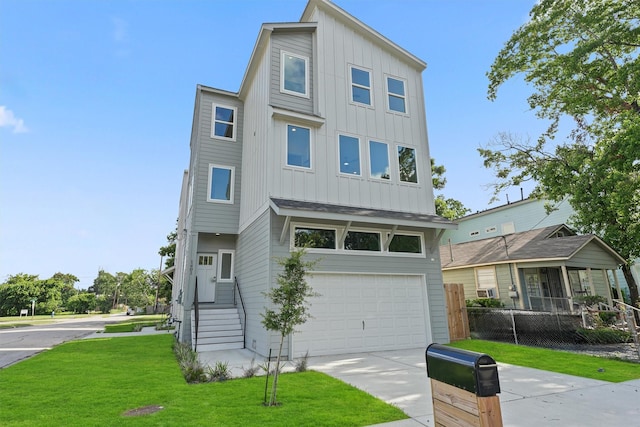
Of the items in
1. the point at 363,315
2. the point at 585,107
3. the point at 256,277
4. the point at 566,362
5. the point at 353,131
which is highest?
the point at 585,107

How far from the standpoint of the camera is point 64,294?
5809 cm

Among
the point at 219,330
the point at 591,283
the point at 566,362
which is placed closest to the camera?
the point at 566,362

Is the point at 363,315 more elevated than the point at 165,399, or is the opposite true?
the point at 363,315

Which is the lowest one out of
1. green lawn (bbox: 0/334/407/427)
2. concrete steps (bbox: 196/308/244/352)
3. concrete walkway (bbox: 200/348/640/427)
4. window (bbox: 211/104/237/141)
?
concrete walkway (bbox: 200/348/640/427)

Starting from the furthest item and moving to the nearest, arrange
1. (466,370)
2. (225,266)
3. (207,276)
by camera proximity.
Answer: (225,266)
(207,276)
(466,370)

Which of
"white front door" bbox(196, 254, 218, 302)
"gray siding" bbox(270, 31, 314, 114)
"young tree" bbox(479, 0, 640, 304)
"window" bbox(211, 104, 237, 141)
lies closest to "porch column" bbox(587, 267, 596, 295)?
"young tree" bbox(479, 0, 640, 304)

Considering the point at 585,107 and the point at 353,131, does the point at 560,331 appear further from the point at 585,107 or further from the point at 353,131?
the point at 585,107

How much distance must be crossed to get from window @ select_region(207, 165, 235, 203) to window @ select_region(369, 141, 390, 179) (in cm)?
567

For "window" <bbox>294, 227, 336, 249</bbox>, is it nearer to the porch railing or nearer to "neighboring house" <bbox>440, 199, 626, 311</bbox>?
the porch railing

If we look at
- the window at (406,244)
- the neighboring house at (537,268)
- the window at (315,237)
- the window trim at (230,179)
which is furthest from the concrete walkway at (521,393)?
the neighboring house at (537,268)

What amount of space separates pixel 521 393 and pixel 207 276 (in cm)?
1065

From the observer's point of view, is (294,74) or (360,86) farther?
(360,86)

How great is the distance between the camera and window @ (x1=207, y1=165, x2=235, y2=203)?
12531 mm

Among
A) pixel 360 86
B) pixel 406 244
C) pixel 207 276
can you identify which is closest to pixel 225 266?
pixel 207 276
